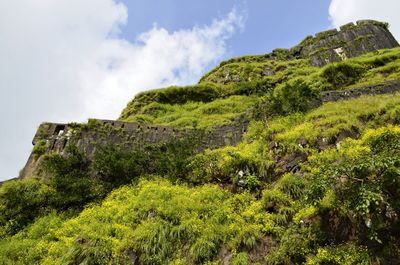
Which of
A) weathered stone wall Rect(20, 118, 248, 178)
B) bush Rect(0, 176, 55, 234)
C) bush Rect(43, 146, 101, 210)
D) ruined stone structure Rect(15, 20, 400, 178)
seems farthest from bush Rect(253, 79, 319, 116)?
bush Rect(0, 176, 55, 234)

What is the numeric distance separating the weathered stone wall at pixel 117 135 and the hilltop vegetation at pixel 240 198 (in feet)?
2.25

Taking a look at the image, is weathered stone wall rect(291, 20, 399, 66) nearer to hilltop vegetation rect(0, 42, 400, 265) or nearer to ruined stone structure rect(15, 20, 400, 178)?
ruined stone structure rect(15, 20, 400, 178)

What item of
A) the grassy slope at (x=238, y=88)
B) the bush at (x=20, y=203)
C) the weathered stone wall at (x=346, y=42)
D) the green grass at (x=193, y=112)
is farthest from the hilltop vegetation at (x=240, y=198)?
the weathered stone wall at (x=346, y=42)

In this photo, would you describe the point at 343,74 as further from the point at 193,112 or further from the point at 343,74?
the point at 193,112

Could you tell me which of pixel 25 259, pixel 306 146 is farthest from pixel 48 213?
pixel 306 146

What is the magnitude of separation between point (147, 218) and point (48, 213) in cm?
533

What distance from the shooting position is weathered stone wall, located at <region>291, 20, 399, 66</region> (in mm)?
40875

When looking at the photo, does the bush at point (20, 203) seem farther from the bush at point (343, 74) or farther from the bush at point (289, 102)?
the bush at point (343, 74)

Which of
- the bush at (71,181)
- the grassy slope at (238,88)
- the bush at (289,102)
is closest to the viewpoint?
the bush at (71,181)

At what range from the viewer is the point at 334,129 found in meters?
13.5

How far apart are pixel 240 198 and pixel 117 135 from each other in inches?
339

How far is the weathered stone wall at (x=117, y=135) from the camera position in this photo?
18.5 metres

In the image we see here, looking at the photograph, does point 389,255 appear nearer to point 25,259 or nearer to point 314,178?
point 314,178

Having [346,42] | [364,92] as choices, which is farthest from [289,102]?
[346,42]
